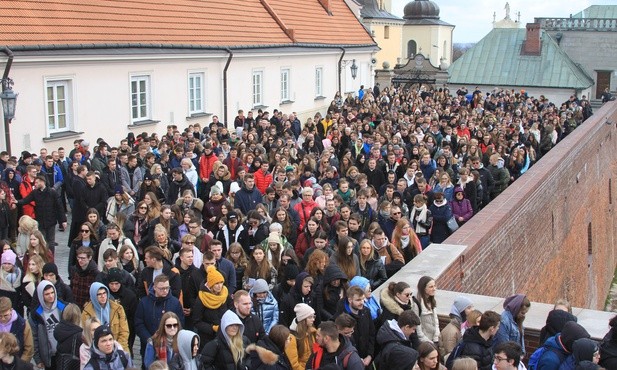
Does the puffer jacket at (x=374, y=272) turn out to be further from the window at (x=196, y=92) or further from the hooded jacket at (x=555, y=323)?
the window at (x=196, y=92)

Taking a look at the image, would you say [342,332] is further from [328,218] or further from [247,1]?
[247,1]

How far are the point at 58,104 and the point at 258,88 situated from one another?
10.4 m

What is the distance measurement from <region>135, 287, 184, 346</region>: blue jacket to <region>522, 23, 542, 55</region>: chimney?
42.5 meters

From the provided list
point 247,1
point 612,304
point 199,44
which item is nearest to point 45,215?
point 199,44

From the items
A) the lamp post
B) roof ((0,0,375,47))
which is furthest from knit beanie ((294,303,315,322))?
roof ((0,0,375,47))

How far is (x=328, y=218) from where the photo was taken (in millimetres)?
11812

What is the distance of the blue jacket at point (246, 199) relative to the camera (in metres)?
13.1

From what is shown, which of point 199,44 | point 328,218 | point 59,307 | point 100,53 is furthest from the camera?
point 199,44

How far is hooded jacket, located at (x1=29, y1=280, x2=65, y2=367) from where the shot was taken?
8.34 m

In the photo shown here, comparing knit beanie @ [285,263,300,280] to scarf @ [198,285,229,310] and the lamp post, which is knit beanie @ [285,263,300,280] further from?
the lamp post

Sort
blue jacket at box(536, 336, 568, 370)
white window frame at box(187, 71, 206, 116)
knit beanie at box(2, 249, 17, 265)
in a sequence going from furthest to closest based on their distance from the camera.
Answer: white window frame at box(187, 71, 206, 116)
knit beanie at box(2, 249, 17, 265)
blue jacket at box(536, 336, 568, 370)

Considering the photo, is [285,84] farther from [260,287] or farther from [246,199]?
[260,287]

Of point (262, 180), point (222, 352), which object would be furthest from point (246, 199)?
point (222, 352)

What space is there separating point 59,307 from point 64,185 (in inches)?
321
